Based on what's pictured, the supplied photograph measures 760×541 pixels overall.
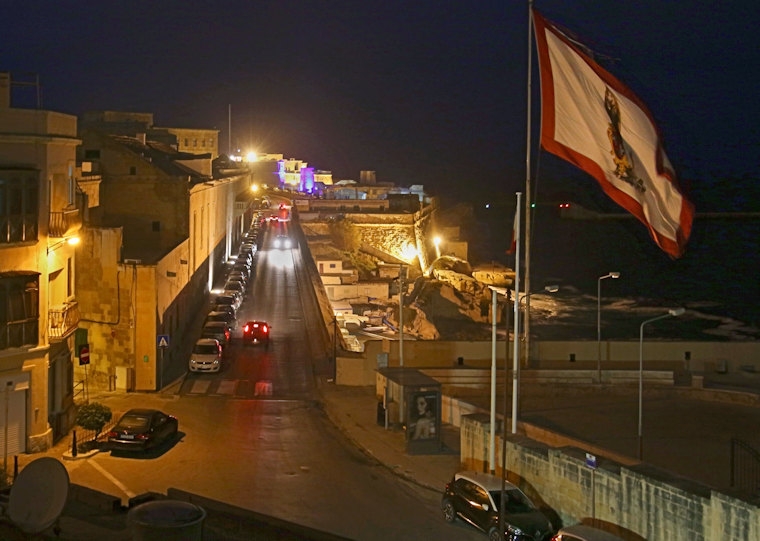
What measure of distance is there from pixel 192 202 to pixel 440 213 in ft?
290

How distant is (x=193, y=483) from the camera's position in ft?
67.8

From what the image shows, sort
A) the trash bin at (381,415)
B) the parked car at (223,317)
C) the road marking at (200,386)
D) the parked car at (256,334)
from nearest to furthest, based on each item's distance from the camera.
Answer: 1. the trash bin at (381,415)
2. the road marking at (200,386)
3. the parked car at (256,334)
4. the parked car at (223,317)

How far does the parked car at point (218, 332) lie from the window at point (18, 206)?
1445cm

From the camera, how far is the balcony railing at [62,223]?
79.9ft

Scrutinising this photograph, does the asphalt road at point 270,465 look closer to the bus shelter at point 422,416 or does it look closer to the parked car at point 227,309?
the bus shelter at point 422,416

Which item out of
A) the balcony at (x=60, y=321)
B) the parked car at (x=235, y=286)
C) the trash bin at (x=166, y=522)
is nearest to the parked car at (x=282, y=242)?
the parked car at (x=235, y=286)

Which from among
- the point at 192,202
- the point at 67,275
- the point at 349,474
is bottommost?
the point at 349,474

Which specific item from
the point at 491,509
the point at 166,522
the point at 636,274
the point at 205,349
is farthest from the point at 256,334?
the point at 636,274

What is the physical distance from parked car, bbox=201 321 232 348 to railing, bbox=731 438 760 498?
69.3 feet

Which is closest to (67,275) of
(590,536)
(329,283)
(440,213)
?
(590,536)

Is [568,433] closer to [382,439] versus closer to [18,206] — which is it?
[382,439]

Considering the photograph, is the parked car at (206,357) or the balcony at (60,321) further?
the parked car at (206,357)

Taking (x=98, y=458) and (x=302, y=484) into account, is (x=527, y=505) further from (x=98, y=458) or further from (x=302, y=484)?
(x=98, y=458)

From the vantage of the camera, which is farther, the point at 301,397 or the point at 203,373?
the point at 203,373
